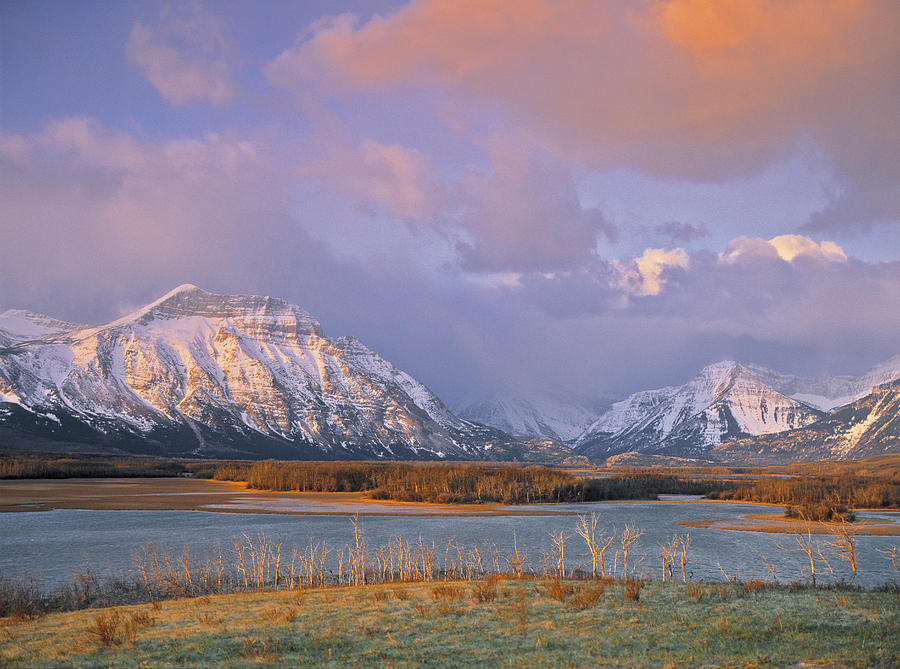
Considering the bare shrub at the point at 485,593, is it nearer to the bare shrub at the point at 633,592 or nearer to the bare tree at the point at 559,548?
the bare shrub at the point at 633,592

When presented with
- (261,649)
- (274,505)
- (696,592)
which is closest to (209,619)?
(261,649)

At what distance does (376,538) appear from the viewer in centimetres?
6956

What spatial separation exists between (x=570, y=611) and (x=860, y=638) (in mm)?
9407

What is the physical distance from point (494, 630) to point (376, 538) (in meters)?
48.3

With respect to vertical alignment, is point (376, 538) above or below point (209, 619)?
below

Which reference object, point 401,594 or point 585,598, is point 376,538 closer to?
point 401,594

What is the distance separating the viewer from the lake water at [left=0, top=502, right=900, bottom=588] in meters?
Result: 50.7

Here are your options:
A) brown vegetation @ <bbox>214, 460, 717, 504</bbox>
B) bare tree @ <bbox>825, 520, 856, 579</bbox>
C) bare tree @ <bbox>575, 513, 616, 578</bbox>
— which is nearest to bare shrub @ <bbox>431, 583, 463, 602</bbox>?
bare tree @ <bbox>575, 513, 616, 578</bbox>

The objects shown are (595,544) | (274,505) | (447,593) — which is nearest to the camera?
(447,593)

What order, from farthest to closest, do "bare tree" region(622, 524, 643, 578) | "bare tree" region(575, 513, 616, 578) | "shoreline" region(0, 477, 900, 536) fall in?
"shoreline" region(0, 477, 900, 536) → "bare tree" region(575, 513, 616, 578) → "bare tree" region(622, 524, 643, 578)

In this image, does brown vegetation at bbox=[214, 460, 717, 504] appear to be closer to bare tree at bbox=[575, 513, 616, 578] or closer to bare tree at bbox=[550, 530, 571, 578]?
bare tree at bbox=[575, 513, 616, 578]

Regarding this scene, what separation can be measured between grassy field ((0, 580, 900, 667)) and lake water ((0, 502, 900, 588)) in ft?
60.7

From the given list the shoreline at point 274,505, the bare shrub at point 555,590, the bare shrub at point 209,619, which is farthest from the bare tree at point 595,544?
the shoreline at point 274,505

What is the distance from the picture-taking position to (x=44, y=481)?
158125 millimetres
